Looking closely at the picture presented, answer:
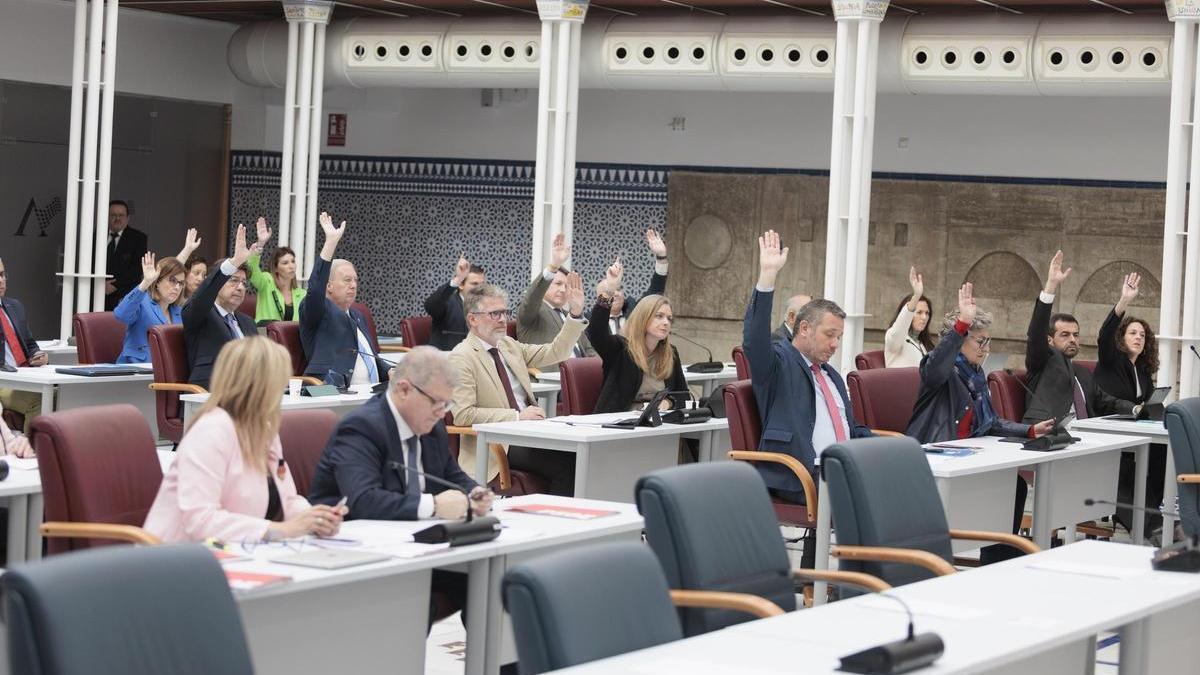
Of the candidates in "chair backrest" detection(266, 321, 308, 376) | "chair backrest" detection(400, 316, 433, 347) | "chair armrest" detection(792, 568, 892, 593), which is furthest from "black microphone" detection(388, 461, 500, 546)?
"chair backrest" detection(400, 316, 433, 347)

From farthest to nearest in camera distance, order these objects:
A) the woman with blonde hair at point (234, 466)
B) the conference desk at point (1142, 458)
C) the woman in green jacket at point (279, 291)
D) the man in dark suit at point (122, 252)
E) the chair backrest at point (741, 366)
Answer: the man in dark suit at point (122, 252) → the woman in green jacket at point (279, 291) → the chair backrest at point (741, 366) → the conference desk at point (1142, 458) → the woman with blonde hair at point (234, 466)

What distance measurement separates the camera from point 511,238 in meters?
15.7

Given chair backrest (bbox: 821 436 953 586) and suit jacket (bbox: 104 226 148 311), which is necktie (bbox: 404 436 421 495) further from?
suit jacket (bbox: 104 226 148 311)

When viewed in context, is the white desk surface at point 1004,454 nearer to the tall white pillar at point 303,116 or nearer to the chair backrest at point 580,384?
the chair backrest at point 580,384

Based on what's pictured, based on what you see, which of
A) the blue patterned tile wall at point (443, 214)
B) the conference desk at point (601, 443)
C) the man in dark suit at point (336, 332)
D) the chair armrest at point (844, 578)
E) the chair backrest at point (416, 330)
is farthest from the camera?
the blue patterned tile wall at point (443, 214)

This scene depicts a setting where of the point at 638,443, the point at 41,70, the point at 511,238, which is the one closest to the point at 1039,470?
the point at 638,443

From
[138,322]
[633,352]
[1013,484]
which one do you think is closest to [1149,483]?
[1013,484]

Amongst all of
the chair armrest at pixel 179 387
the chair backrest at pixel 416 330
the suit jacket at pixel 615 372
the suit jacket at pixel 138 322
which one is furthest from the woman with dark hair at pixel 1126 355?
the suit jacket at pixel 138 322

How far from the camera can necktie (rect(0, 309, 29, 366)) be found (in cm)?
894

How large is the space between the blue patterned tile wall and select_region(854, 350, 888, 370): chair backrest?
4665 millimetres

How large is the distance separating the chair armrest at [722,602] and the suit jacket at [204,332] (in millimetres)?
4988

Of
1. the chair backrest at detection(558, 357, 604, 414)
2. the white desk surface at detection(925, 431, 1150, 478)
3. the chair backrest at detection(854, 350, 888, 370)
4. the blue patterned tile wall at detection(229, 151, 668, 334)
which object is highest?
the blue patterned tile wall at detection(229, 151, 668, 334)

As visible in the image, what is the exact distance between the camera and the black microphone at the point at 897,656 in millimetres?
3023

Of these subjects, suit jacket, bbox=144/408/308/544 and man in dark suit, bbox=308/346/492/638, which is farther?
man in dark suit, bbox=308/346/492/638
